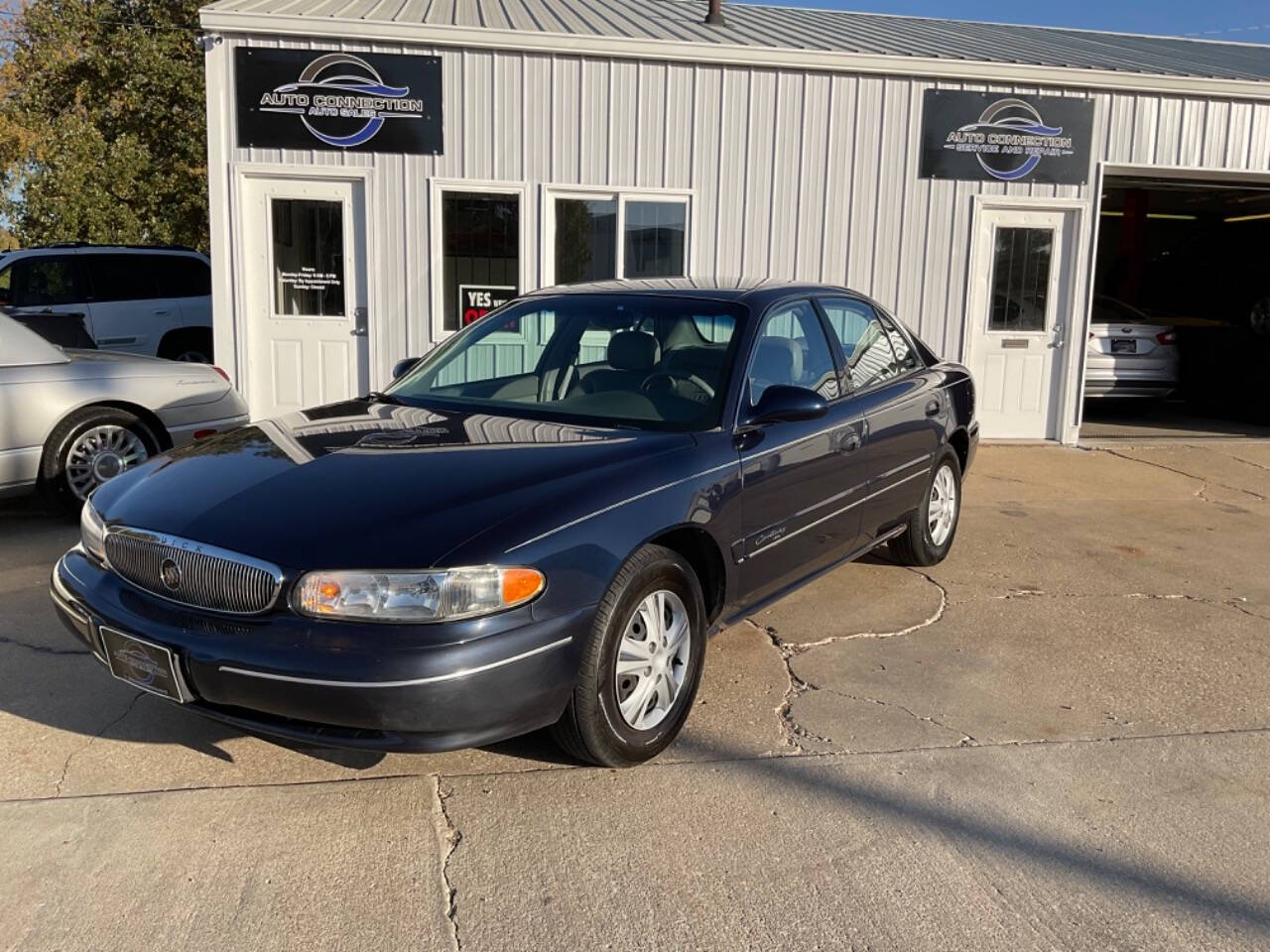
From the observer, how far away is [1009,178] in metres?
9.92

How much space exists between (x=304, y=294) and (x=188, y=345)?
148 inches

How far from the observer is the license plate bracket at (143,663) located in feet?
9.86

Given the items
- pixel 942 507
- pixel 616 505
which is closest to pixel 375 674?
pixel 616 505

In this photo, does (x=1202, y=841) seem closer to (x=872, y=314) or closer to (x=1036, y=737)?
(x=1036, y=737)

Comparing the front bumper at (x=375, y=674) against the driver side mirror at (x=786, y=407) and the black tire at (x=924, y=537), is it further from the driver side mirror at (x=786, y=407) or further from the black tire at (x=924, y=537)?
the black tire at (x=924, y=537)

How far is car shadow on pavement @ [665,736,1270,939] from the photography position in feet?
9.15

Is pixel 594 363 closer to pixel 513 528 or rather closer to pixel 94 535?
pixel 513 528

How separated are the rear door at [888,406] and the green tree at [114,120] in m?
17.8

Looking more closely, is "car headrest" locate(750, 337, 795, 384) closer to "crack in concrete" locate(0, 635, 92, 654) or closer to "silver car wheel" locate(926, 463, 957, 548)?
"silver car wheel" locate(926, 463, 957, 548)

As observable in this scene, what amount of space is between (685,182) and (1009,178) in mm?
3162

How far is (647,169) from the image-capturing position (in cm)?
933

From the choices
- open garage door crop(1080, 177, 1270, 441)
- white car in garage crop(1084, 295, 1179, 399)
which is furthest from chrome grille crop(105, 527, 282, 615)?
white car in garage crop(1084, 295, 1179, 399)

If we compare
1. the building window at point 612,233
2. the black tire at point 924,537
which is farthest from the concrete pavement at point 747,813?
the building window at point 612,233

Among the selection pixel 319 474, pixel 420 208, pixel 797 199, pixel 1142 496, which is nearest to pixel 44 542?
pixel 319 474
